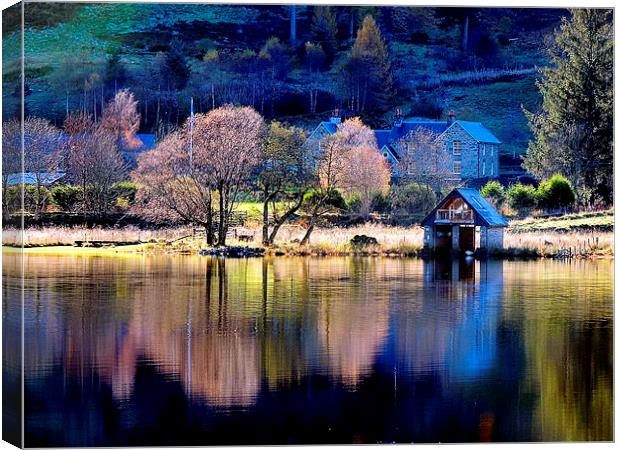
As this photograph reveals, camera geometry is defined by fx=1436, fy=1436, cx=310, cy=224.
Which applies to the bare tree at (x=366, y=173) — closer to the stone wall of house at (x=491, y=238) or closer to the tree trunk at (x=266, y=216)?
the tree trunk at (x=266, y=216)

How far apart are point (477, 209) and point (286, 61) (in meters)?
4.17

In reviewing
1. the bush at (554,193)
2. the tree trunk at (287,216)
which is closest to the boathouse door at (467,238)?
the bush at (554,193)

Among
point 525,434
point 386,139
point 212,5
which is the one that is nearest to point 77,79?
point 212,5

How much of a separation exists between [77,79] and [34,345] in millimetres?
5539

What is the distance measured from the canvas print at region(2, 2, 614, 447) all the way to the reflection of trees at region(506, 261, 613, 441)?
4 cm

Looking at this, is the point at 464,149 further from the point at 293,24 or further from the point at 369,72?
the point at 293,24

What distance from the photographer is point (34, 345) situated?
1694cm

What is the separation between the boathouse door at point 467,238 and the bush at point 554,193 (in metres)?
1.20

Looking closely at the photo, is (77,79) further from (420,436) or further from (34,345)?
(420,436)

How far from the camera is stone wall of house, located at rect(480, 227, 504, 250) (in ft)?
77.7

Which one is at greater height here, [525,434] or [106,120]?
[106,120]

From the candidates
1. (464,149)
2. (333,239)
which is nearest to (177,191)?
(333,239)

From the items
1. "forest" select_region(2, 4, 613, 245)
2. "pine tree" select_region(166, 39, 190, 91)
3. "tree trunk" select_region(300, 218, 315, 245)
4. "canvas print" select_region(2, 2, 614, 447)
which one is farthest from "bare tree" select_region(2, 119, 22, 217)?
"tree trunk" select_region(300, 218, 315, 245)

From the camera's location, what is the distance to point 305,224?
24.7 meters
